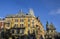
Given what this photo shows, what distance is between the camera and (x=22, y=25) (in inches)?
4345

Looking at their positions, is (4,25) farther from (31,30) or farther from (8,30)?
(31,30)

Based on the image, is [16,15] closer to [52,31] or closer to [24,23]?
[24,23]

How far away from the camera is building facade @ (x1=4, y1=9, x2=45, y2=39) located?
358 feet

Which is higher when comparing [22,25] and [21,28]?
[22,25]

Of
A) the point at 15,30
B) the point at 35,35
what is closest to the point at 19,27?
the point at 15,30

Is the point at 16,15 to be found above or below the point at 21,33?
above

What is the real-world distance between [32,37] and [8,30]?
1375 centimetres

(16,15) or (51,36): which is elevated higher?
(16,15)

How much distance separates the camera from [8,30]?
10950 centimetres

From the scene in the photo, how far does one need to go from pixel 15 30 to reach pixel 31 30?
8831mm

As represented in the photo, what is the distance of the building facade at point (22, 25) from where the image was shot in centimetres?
10925

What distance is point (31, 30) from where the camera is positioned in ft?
360

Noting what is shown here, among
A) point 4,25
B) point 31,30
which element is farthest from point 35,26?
point 4,25

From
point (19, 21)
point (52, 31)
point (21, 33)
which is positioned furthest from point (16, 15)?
point (52, 31)
